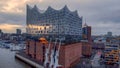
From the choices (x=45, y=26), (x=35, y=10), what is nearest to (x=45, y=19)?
(x=45, y=26)

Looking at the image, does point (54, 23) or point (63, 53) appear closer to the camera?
point (63, 53)

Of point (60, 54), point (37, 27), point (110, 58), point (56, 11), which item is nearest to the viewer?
point (60, 54)

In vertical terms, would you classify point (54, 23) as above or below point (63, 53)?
above

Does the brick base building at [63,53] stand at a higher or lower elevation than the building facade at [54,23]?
lower

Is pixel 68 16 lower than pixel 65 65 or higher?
higher

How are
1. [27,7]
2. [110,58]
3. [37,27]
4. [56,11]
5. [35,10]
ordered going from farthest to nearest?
[27,7]
[35,10]
[37,27]
[56,11]
[110,58]

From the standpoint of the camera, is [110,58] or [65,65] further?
[110,58]

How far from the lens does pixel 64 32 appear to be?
721 inches

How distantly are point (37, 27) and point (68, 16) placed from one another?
375cm

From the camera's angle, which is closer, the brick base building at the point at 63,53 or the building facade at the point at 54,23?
the brick base building at the point at 63,53

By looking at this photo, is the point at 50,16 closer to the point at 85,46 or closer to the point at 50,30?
the point at 50,30

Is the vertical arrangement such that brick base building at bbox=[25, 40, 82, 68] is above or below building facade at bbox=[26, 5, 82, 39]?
below

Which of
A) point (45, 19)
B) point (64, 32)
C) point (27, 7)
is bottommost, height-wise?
point (64, 32)

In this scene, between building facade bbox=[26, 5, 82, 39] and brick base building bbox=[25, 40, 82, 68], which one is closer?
brick base building bbox=[25, 40, 82, 68]
